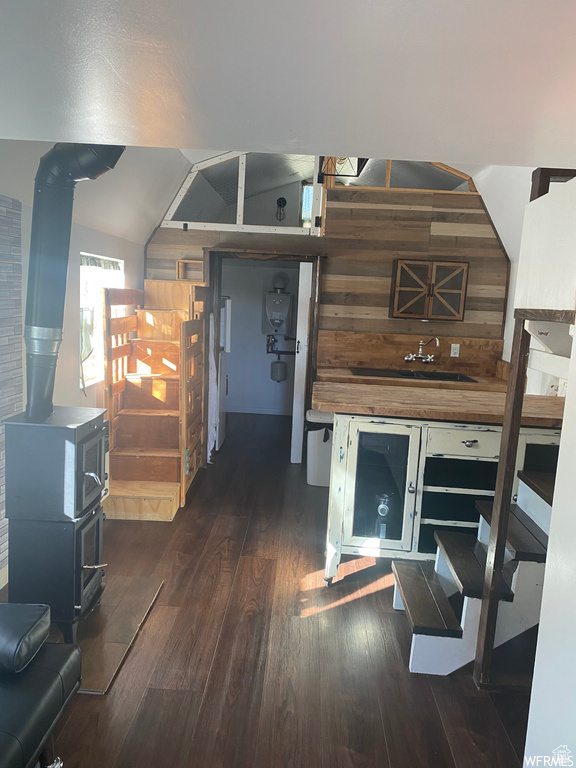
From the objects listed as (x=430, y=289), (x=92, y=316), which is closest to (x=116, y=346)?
(x=92, y=316)

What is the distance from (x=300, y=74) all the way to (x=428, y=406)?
2.49 meters

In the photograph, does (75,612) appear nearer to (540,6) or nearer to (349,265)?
(540,6)

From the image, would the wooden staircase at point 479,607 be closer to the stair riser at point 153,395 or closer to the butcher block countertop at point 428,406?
the butcher block countertop at point 428,406

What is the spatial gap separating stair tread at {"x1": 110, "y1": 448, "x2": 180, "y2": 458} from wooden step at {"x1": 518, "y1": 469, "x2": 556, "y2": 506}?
2.60 meters

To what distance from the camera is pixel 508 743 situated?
2115 mm

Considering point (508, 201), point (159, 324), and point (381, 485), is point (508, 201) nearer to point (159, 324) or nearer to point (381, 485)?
point (381, 485)

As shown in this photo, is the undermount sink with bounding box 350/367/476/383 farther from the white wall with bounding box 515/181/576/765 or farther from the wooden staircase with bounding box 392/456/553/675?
the white wall with bounding box 515/181/576/765

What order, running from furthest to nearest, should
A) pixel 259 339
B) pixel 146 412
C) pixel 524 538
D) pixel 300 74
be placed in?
pixel 259 339, pixel 146 412, pixel 524 538, pixel 300 74

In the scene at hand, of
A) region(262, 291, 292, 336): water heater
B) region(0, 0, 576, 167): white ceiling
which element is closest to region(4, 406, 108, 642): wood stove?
region(0, 0, 576, 167): white ceiling

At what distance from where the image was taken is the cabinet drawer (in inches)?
124

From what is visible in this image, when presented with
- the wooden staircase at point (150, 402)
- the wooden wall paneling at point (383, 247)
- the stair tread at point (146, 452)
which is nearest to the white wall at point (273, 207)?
the wooden wall paneling at point (383, 247)

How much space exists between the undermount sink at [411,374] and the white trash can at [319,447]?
0.61 m

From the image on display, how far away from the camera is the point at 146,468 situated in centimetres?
428

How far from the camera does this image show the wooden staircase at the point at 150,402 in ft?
13.2
